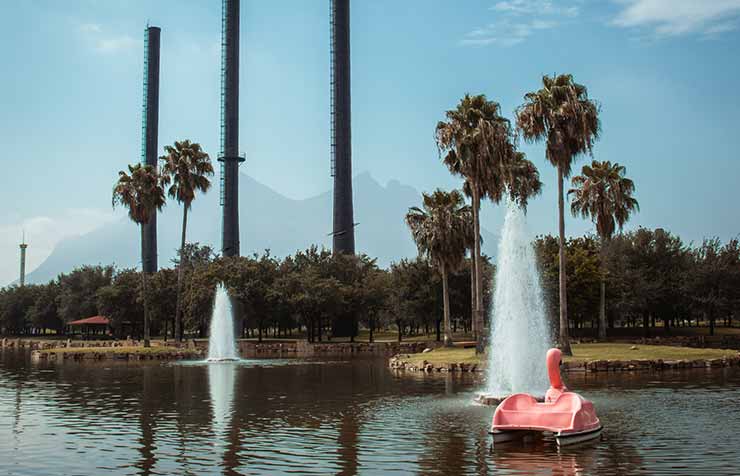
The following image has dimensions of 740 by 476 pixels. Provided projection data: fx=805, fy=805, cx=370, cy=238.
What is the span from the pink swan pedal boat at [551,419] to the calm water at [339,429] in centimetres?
36

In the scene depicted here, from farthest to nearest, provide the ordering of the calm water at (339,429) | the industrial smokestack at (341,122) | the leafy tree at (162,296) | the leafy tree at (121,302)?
the industrial smokestack at (341,122) < the leafy tree at (121,302) < the leafy tree at (162,296) < the calm water at (339,429)

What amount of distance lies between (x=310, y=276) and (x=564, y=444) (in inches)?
2782

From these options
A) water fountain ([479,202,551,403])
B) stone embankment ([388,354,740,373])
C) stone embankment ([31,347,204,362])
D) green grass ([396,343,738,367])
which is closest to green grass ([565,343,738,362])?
green grass ([396,343,738,367])

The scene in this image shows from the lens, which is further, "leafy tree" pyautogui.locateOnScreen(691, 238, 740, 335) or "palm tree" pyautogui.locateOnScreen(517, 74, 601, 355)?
"leafy tree" pyautogui.locateOnScreen(691, 238, 740, 335)

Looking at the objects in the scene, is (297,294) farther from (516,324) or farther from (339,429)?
(339,429)

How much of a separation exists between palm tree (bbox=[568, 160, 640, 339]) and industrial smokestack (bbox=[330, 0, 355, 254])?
157 feet

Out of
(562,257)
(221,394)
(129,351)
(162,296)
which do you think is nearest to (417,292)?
(162,296)

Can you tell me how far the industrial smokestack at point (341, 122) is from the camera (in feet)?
353

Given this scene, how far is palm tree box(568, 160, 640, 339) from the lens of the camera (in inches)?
2379

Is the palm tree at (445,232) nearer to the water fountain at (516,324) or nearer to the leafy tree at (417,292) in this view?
the leafy tree at (417,292)

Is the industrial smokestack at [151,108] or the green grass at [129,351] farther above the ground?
the industrial smokestack at [151,108]

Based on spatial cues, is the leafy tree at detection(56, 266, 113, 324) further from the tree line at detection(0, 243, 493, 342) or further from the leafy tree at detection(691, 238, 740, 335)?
the leafy tree at detection(691, 238, 740, 335)

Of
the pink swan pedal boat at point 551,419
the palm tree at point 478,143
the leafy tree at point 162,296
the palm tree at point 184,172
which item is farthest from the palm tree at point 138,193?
the pink swan pedal boat at point 551,419

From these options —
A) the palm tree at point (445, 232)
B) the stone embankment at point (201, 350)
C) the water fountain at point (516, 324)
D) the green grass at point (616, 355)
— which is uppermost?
the palm tree at point (445, 232)
